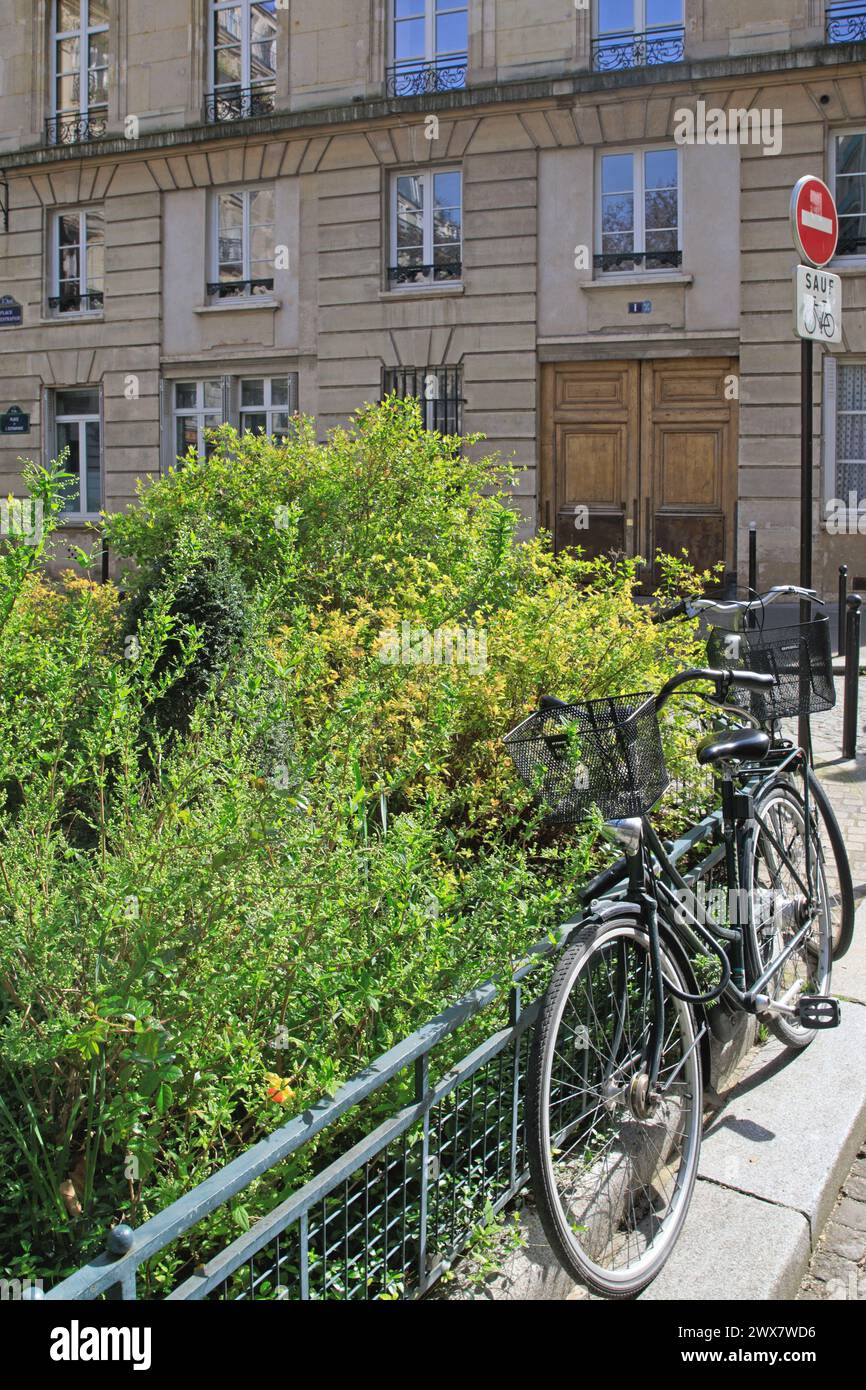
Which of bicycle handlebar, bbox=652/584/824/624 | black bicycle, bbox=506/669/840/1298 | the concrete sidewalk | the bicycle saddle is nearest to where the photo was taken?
black bicycle, bbox=506/669/840/1298

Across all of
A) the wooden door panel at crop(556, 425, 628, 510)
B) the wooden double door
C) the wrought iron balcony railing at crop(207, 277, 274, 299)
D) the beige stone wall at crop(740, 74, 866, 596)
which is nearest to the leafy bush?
the beige stone wall at crop(740, 74, 866, 596)

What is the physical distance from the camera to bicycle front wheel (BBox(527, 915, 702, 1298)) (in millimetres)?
2871

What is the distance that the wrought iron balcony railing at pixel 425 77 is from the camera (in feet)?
60.7

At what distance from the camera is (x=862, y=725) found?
964cm

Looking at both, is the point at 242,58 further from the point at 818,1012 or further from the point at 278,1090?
the point at 278,1090

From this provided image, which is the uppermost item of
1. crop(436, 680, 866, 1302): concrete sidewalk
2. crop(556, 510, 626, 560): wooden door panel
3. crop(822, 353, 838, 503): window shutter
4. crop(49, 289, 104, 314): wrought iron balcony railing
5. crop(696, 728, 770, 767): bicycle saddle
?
crop(49, 289, 104, 314): wrought iron balcony railing

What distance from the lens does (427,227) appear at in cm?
1891

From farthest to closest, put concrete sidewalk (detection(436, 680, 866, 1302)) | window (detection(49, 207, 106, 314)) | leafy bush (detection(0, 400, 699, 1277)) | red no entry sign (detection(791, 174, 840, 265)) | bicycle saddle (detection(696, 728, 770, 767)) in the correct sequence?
1. window (detection(49, 207, 106, 314))
2. red no entry sign (detection(791, 174, 840, 265))
3. bicycle saddle (detection(696, 728, 770, 767))
4. concrete sidewalk (detection(436, 680, 866, 1302))
5. leafy bush (detection(0, 400, 699, 1277))

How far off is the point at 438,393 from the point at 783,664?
1470 centimetres

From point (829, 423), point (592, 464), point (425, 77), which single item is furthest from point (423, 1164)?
point (425, 77)

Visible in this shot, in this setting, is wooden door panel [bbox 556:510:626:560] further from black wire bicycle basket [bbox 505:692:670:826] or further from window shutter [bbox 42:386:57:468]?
black wire bicycle basket [bbox 505:692:670:826]

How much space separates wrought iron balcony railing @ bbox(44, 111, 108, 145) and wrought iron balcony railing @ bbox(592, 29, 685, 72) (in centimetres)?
865

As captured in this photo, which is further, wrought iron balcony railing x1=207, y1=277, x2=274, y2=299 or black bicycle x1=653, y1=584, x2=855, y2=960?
wrought iron balcony railing x1=207, y1=277, x2=274, y2=299
